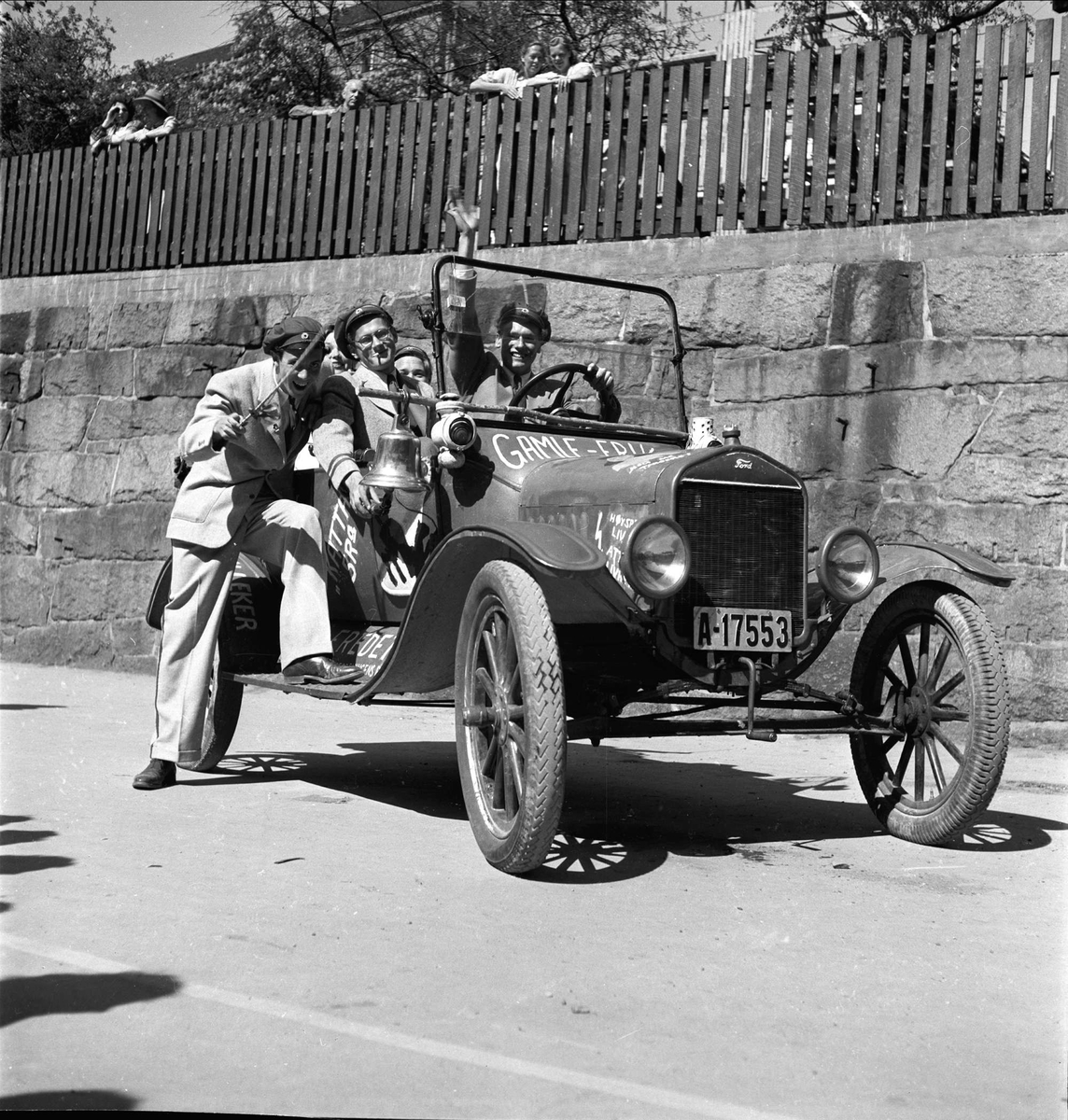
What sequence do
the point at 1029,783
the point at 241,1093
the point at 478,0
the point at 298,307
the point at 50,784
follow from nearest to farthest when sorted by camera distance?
the point at 241,1093 < the point at 50,784 < the point at 1029,783 < the point at 298,307 < the point at 478,0

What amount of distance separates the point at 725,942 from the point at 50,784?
3.26 metres

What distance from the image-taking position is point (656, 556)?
4.57 meters

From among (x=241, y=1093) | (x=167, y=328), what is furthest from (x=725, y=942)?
(x=167, y=328)

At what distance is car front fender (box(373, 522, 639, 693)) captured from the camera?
453 cm

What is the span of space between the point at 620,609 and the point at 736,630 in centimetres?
42

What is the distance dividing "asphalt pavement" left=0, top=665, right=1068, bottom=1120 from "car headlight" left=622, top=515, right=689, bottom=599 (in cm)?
93

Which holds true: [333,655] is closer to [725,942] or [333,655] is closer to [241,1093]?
[725,942]

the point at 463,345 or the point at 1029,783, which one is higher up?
the point at 463,345

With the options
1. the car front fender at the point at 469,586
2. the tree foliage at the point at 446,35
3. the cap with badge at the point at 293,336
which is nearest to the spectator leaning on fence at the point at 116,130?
the tree foliage at the point at 446,35

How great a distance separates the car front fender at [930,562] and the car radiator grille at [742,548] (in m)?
0.41

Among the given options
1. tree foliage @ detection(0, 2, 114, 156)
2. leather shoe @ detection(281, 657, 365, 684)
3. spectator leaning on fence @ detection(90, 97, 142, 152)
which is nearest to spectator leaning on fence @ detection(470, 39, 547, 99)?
tree foliage @ detection(0, 2, 114, 156)

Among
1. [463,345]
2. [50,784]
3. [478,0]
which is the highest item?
[478,0]

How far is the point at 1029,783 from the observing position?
6.74 m

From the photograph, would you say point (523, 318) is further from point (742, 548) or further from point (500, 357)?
point (742, 548)
